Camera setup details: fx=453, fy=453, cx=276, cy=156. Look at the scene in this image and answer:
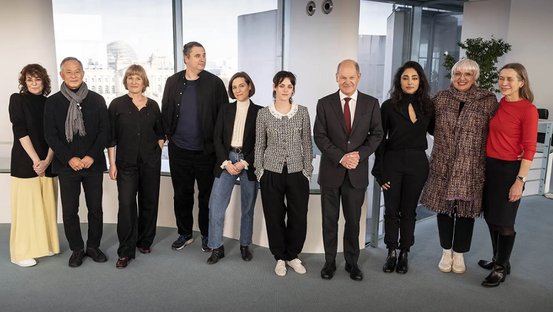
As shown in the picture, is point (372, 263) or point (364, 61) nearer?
point (372, 263)

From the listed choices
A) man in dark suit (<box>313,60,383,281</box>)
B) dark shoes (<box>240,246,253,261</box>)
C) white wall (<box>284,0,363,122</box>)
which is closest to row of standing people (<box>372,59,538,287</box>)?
man in dark suit (<box>313,60,383,281</box>)

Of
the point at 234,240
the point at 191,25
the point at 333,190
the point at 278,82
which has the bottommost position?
the point at 234,240

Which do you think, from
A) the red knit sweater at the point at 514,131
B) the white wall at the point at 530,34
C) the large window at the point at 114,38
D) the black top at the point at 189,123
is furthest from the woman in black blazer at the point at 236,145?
the white wall at the point at 530,34

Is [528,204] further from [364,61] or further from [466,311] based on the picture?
[364,61]

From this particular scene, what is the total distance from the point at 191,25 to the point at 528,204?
5.03m

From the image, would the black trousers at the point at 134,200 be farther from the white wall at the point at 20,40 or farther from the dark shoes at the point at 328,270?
the white wall at the point at 20,40

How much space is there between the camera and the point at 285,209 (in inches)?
135

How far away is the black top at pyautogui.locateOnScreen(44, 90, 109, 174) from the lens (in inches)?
130

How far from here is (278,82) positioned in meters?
3.18

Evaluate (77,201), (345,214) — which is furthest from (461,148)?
(77,201)

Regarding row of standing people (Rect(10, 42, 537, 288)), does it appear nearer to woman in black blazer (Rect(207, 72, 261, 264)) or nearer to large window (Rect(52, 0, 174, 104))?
woman in black blazer (Rect(207, 72, 261, 264))

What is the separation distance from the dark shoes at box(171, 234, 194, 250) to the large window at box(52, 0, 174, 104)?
272 cm


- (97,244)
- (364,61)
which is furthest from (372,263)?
(364,61)

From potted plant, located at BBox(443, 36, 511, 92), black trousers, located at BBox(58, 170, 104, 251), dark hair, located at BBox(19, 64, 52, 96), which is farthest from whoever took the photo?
potted plant, located at BBox(443, 36, 511, 92)
